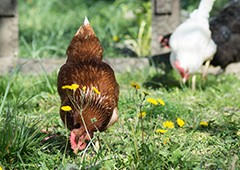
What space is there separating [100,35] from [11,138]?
4.70 m

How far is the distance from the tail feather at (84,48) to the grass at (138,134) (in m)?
0.38

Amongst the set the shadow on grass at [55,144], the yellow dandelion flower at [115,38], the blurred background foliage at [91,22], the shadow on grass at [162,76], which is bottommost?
the shadow on grass at [162,76]

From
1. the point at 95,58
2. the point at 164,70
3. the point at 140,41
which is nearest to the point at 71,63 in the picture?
the point at 95,58

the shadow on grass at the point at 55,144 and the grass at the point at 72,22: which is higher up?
the grass at the point at 72,22

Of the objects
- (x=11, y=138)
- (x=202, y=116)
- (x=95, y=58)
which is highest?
(x=95, y=58)

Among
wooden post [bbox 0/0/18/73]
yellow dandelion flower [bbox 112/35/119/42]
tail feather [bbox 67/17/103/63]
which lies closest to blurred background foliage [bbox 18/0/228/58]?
yellow dandelion flower [bbox 112/35/119/42]

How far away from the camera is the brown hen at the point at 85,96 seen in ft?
10.9

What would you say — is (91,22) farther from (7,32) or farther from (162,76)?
(162,76)

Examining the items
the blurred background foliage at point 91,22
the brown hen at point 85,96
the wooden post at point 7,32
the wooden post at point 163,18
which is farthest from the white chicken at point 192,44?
the brown hen at point 85,96

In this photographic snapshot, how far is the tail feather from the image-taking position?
3.76 meters

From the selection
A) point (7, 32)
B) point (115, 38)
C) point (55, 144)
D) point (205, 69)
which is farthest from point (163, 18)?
point (55, 144)

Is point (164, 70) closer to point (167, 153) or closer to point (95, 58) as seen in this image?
point (95, 58)

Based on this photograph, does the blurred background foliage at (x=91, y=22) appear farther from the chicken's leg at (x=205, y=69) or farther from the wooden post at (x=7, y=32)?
the chicken's leg at (x=205, y=69)

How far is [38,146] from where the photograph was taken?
350 centimetres
